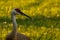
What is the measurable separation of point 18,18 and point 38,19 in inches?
37.4

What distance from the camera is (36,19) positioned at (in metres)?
16.0

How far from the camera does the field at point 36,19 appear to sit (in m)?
13.2

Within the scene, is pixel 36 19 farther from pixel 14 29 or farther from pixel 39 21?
pixel 14 29

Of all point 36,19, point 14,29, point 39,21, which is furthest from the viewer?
point 36,19

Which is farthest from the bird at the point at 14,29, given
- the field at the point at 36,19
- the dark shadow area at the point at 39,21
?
the dark shadow area at the point at 39,21

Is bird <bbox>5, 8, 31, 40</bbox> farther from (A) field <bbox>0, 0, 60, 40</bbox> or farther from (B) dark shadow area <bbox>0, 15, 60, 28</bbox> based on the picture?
(B) dark shadow area <bbox>0, 15, 60, 28</bbox>

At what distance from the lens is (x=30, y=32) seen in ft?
43.8

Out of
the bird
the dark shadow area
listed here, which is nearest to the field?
the dark shadow area

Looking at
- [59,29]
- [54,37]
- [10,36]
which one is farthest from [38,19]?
[10,36]

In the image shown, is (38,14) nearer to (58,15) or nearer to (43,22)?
(58,15)

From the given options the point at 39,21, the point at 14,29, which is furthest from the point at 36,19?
the point at 14,29

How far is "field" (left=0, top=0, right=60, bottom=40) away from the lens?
518 inches

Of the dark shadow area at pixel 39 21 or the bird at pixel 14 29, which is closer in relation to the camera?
the bird at pixel 14 29

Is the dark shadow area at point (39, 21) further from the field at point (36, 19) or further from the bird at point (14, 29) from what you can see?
the bird at point (14, 29)
